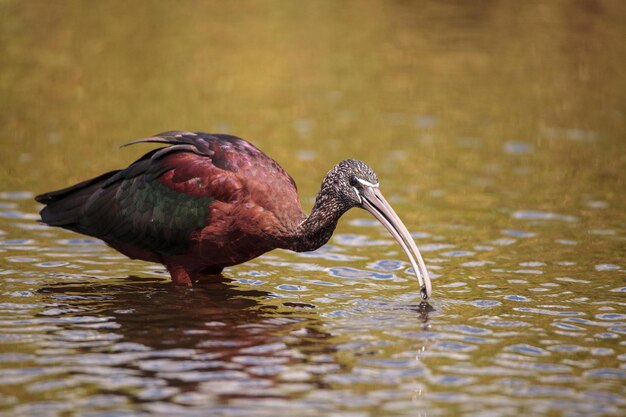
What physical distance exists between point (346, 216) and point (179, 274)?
10.5 ft

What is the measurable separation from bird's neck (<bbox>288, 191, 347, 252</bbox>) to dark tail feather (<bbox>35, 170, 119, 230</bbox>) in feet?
6.96

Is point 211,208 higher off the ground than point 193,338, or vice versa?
point 211,208

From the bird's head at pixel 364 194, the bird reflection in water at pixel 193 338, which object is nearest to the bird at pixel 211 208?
the bird's head at pixel 364 194

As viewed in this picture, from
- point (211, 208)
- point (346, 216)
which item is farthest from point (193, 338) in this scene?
point (346, 216)

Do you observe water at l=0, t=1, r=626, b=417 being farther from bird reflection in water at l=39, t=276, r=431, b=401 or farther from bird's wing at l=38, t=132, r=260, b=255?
bird's wing at l=38, t=132, r=260, b=255

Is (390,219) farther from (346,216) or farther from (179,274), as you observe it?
(346,216)

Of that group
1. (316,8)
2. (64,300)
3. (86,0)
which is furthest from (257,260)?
(86,0)

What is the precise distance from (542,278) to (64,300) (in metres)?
4.36

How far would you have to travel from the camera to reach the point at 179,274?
10117mm

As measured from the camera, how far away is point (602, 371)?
26.5ft

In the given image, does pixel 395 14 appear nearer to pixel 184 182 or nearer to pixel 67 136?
pixel 67 136

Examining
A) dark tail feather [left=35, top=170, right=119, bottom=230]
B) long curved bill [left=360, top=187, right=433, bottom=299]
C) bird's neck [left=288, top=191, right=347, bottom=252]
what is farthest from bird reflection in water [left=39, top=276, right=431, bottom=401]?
dark tail feather [left=35, top=170, right=119, bottom=230]

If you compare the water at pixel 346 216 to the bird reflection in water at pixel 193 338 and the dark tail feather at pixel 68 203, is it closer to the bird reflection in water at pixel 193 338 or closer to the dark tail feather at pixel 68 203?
the bird reflection in water at pixel 193 338

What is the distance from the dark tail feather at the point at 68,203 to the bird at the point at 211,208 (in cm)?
1
